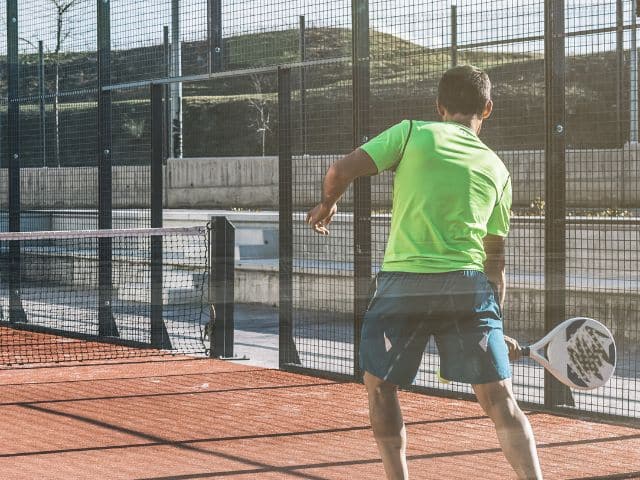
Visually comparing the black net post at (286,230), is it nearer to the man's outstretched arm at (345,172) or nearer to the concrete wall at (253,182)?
the concrete wall at (253,182)

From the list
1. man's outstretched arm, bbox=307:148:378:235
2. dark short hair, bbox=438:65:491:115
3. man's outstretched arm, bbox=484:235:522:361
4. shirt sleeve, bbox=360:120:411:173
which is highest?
dark short hair, bbox=438:65:491:115

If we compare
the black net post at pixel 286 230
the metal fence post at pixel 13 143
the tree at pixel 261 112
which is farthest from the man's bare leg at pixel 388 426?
the tree at pixel 261 112

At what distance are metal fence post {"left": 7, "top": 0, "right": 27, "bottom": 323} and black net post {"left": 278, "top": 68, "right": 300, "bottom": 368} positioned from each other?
4.36m

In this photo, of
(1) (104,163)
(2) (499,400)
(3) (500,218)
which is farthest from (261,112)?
(2) (499,400)

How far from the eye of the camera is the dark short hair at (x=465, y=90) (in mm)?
4598

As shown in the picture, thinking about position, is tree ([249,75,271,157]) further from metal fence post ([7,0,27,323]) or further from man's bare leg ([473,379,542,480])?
man's bare leg ([473,379,542,480])

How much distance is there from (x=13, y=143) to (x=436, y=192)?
31.0 ft

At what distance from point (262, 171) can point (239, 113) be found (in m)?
16.2

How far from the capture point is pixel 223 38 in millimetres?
10523

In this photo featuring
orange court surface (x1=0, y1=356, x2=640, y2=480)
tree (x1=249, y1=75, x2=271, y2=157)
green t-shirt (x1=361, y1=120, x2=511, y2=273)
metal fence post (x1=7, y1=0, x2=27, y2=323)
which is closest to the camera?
green t-shirt (x1=361, y1=120, x2=511, y2=273)

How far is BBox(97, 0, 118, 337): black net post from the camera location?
11.4 meters

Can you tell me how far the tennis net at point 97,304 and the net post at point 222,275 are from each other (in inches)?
5.7

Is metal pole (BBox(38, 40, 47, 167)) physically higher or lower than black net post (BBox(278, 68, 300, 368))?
higher

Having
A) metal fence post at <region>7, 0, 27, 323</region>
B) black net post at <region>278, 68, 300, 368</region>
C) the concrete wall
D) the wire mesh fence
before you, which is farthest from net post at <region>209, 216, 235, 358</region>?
metal fence post at <region>7, 0, 27, 323</region>
